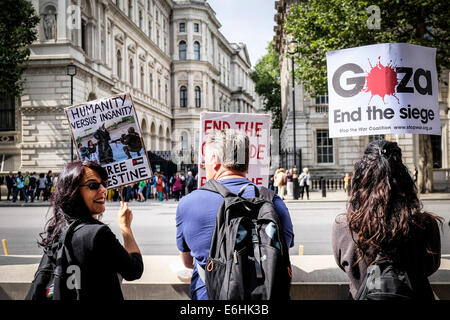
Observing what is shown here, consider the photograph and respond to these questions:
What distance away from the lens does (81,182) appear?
2.44 m

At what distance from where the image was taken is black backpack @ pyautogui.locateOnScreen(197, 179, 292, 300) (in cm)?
212

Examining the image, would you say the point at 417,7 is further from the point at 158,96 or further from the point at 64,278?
the point at 158,96

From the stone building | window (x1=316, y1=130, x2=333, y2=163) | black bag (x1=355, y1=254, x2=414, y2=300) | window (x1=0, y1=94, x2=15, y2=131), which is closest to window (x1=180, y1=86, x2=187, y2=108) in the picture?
the stone building

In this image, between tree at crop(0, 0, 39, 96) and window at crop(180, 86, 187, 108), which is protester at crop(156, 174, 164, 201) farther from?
window at crop(180, 86, 187, 108)

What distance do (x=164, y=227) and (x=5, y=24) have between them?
1798 centimetres

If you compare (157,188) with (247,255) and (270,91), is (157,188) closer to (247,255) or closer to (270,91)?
(247,255)

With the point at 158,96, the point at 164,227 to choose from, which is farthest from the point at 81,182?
the point at 158,96

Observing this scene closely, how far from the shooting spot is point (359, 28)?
20312mm

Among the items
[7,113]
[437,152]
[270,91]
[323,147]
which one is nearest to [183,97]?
[270,91]

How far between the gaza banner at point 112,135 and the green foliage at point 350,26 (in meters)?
Answer: 16.9

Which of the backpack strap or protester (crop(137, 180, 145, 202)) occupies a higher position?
the backpack strap

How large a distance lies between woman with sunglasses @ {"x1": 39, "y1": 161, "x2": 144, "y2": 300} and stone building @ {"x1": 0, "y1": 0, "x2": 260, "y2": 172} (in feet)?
56.7

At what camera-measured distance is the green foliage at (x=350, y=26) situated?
20266 mm

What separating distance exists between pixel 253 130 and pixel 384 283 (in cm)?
373
